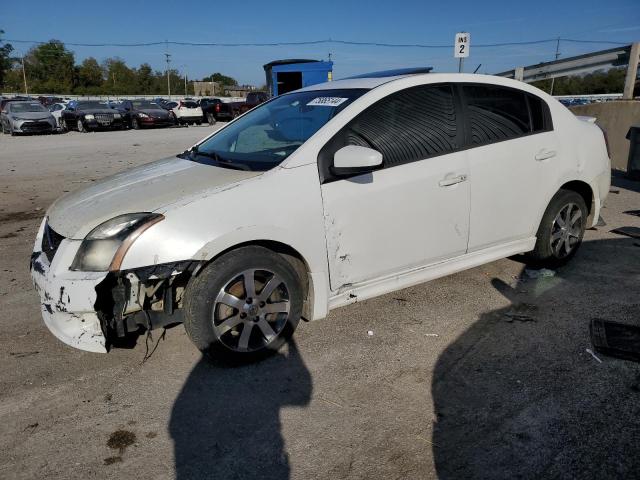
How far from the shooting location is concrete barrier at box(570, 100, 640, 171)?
9.48 metres

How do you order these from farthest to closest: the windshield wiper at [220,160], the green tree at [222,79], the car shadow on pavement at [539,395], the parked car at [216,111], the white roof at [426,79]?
the green tree at [222,79] < the parked car at [216,111] < the white roof at [426,79] < the windshield wiper at [220,160] < the car shadow on pavement at [539,395]

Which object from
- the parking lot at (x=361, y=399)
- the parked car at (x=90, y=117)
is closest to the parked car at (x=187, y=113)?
the parked car at (x=90, y=117)

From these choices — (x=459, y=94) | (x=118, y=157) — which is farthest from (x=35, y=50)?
(x=459, y=94)

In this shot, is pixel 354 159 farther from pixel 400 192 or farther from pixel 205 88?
pixel 205 88

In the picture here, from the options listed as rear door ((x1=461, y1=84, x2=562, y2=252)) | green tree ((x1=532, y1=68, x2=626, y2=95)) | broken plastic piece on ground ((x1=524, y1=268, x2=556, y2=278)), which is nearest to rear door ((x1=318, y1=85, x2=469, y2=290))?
rear door ((x1=461, y1=84, x2=562, y2=252))

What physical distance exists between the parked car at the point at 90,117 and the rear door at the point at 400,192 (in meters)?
23.5

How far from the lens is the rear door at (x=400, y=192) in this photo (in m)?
3.18

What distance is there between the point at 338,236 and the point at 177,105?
28.8 m

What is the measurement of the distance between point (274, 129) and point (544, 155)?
2.21 metres

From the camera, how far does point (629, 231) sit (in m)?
5.86

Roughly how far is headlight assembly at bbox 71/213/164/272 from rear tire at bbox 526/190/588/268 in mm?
3227

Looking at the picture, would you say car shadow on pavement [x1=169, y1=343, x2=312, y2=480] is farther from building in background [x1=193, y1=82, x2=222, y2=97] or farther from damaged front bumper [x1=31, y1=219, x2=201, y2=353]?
building in background [x1=193, y1=82, x2=222, y2=97]

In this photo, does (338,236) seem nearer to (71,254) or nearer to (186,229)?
(186,229)

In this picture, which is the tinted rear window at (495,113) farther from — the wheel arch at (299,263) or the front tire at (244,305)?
the front tire at (244,305)
